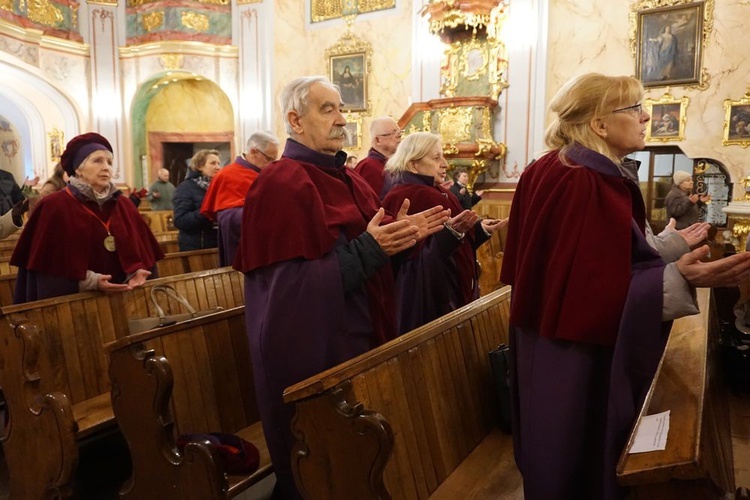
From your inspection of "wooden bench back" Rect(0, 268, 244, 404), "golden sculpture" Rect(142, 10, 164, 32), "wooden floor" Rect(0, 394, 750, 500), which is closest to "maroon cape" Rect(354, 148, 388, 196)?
"wooden bench back" Rect(0, 268, 244, 404)

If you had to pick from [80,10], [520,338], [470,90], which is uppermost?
[80,10]

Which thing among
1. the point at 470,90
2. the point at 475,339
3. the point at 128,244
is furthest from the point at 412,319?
the point at 470,90

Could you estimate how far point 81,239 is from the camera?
3.39 m

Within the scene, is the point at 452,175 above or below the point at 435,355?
above

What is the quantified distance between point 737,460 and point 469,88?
9286 mm

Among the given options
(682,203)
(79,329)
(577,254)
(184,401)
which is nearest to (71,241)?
(79,329)

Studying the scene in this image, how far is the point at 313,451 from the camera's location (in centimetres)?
185

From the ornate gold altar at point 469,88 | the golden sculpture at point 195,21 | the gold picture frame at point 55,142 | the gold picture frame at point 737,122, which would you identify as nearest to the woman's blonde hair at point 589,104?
the ornate gold altar at point 469,88

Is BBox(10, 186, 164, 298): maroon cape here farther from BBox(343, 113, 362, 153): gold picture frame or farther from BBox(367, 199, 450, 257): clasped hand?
BBox(343, 113, 362, 153): gold picture frame

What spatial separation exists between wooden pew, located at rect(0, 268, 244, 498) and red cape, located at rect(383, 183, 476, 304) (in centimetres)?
169

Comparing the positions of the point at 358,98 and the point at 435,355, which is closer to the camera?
the point at 435,355

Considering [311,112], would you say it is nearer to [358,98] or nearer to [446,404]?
[446,404]

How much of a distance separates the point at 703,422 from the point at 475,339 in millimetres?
1307

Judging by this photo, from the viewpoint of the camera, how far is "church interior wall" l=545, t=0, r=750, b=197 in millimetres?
9039
